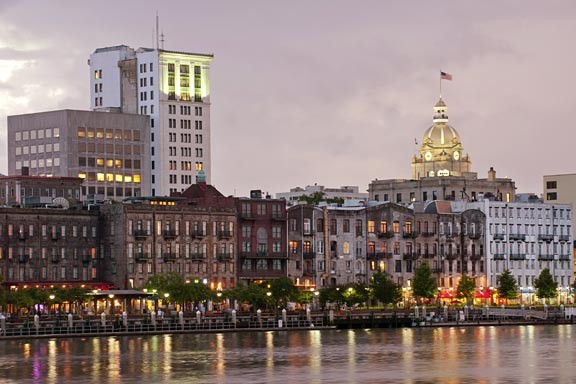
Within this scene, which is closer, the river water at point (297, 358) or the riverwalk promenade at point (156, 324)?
the river water at point (297, 358)

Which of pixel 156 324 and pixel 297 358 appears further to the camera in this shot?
pixel 156 324

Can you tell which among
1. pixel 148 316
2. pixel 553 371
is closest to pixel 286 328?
pixel 148 316

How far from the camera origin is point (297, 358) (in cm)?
14088

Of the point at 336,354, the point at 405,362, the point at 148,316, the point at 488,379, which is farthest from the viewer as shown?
the point at 148,316

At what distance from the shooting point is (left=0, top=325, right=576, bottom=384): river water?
399 ft

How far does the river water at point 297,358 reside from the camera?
121500 millimetres

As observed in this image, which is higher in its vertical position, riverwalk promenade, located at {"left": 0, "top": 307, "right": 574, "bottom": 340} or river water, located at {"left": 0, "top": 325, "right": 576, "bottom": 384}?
riverwalk promenade, located at {"left": 0, "top": 307, "right": 574, "bottom": 340}

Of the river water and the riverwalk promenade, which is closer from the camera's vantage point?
the river water

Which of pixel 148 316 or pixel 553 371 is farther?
pixel 148 316

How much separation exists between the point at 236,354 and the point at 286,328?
152 ft

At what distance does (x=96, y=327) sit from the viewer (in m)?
180

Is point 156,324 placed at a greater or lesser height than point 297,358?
greater

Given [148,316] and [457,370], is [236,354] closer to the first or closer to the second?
[457,370]

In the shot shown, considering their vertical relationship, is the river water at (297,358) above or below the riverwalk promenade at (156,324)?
below
